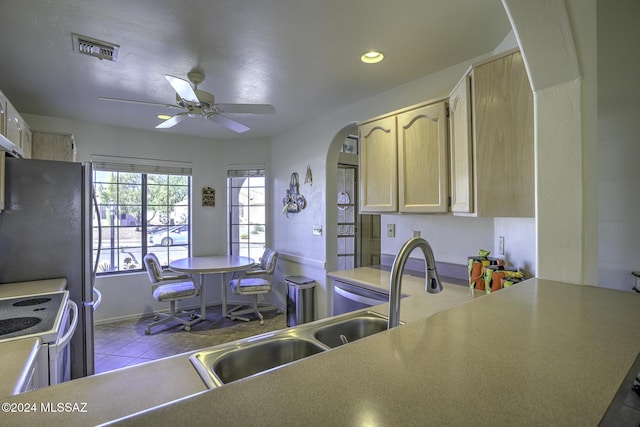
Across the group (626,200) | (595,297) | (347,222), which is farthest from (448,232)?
(347,222)

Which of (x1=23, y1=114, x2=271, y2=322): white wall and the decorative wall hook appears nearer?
(x1=23, y1=114, x2=271, y2=322): white wall

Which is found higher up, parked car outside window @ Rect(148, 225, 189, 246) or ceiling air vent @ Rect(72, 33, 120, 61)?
ceiling air vent @ Rect(72, 33, 120, 61)

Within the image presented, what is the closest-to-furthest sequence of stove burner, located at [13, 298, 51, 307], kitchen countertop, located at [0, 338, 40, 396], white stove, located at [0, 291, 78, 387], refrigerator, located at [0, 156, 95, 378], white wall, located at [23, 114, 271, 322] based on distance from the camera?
1. kitchen countertop, located at [0, 338, 40, 396]
2. white stove, located at [0, 291, 78, 387]
3. stove burner, located at [13, 298, 51, 307]
4. refrigerator, located at [0, 156, 95, 378]
5. white wall, located at [23, 114, 271, 322]

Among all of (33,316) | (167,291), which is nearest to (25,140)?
(167,291)

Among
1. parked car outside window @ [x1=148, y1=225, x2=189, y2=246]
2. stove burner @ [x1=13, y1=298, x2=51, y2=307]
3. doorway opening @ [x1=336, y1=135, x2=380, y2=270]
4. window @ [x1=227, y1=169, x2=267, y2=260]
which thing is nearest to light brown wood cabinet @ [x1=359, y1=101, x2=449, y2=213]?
doorway opening @ [x1=336, y1=135, x2=380, y2=270]

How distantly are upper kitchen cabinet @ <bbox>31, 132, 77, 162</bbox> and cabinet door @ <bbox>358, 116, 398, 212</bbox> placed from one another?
285 centimetres

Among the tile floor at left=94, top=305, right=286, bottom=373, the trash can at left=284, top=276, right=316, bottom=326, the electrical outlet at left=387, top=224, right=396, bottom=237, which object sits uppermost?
the electrical outlet at left=387, top=224, right=396, bottom=237

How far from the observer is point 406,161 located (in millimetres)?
2295

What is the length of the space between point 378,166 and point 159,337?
302 centimetres

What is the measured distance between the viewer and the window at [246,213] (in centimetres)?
471

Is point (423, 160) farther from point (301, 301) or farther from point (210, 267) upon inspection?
point (210, 267)

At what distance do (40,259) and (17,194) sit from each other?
46 cm

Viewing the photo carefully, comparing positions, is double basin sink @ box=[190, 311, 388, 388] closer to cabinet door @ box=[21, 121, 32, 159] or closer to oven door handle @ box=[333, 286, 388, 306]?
oven door handle @ box=[333, 286, 388, 306]

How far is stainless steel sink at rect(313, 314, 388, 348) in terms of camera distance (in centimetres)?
133
